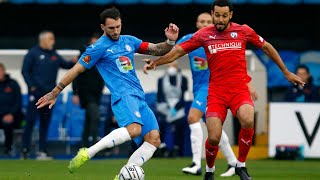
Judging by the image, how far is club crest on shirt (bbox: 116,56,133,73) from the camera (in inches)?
432

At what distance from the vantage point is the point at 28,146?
17812 mm

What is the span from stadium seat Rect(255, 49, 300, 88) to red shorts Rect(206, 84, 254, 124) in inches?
362

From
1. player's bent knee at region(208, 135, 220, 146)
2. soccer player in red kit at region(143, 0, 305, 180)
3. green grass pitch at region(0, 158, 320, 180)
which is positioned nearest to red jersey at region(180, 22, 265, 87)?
soccer player in red kit at region(143, 0, 305, 180)

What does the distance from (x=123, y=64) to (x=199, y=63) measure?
3.02 metres

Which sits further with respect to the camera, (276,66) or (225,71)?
(276,66)

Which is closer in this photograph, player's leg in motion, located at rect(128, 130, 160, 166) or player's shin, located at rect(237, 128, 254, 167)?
player's leg in motion, located at rect(128, 130, 160, 166)

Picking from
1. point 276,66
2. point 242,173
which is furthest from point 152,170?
point 276,66

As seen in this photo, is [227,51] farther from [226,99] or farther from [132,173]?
[132,173]

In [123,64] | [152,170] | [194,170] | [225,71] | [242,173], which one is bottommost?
[152,170]

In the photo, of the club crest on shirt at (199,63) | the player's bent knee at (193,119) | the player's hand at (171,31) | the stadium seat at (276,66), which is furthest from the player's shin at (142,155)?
the stadium seat at (276,66)

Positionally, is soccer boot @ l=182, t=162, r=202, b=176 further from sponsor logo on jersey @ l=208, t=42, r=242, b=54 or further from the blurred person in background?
sponsor logo on jersey @ l=208, t=42, r=242, b=54

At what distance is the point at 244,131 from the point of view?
36.7 ft

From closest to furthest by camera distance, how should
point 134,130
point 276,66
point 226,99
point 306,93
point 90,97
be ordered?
point 134,130 → point 226,99 → point 90,97 → point 306,93 → point 276,66

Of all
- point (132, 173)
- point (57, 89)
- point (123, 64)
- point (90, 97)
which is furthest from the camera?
point (90, 97)
